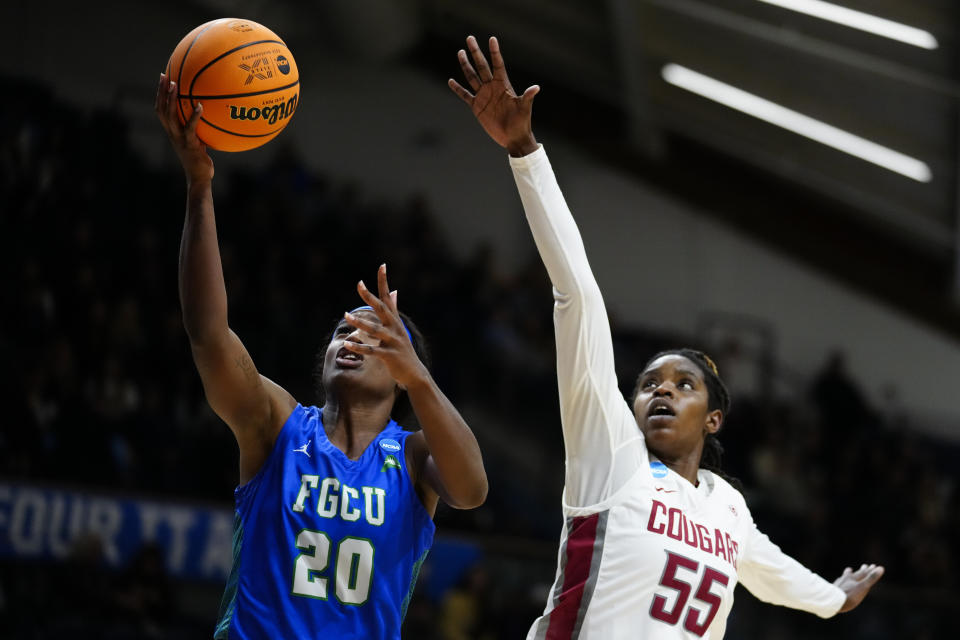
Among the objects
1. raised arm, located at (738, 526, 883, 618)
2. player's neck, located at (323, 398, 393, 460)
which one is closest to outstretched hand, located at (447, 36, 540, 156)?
player's neck, located at (323, 398, 393, 460)

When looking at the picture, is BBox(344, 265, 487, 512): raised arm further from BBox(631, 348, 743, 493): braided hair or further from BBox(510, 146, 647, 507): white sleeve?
BBox(631, 348, 743, 493): braided hair

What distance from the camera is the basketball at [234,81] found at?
3.46 metres

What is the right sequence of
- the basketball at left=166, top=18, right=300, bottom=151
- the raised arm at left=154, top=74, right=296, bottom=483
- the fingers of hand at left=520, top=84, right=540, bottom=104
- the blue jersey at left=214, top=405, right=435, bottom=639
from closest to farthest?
the raised arm at left=154, top=74, right=296, bottom=483, the blue jersey at left=214, top=405, right=435, bottom=639, the fingers of hand at left=520, top=84, right=540, bottom=104, the basketball at left=166, top=18, right=300, bottom=151

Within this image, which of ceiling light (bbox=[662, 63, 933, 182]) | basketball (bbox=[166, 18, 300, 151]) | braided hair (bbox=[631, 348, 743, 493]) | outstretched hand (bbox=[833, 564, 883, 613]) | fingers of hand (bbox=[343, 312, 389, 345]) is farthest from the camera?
ceiling light (bbox=[662, 63, 933, 182])

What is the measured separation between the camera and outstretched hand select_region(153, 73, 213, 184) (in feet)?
10.2

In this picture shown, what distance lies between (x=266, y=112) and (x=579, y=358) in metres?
1.31

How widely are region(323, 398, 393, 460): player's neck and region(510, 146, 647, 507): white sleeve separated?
61cm

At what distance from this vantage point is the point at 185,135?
123 inches

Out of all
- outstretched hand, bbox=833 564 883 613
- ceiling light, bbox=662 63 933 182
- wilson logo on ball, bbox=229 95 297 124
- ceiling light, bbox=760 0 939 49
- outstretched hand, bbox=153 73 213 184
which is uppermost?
ceiling light, bbox=760 0 939 49

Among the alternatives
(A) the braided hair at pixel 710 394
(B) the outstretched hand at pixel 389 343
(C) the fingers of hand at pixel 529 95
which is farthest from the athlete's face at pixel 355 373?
(A) the braided hair at pixel 710 394

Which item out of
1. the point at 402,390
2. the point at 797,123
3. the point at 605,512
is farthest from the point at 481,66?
the point at 797,123

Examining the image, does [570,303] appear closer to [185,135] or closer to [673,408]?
[673,408]

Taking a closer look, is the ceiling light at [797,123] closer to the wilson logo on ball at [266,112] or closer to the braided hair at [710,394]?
the braided hair at [710,394]

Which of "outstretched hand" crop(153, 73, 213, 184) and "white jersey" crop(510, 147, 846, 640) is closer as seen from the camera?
"outstretched hand" crop(153, 73, 213, 184)
